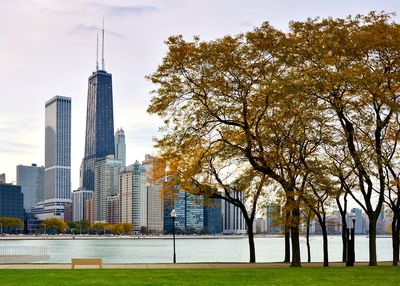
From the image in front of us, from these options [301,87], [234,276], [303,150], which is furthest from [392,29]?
[234,276]

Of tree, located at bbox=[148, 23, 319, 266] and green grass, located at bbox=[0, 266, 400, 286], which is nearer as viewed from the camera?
green grass, located at bbox=[0, 266, 400, 286]

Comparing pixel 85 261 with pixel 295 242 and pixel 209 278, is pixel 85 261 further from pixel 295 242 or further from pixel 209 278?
pixel 295 242

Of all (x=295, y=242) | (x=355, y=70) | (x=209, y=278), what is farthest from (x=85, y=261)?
(x=355, y=70)

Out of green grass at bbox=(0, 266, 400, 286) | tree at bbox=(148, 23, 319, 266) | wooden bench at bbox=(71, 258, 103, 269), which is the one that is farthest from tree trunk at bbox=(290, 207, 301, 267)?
wooden bench at bbox=(71, 258, 103, 269)

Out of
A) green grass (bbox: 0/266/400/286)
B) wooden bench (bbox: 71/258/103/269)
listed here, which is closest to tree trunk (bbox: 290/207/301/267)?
green grass (bbox: 0/266/400/286)

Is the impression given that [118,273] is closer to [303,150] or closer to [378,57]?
[303,150]

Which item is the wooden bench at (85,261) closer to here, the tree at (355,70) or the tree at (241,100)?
the tree at (241,100)

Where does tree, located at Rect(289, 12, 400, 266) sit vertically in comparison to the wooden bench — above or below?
above

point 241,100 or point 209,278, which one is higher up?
point 241,100

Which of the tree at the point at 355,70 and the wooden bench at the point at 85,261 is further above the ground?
the tree at the point at 355,70

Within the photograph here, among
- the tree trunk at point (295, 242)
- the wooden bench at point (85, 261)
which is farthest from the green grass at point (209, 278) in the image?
the tree trunk at point (295, 242)

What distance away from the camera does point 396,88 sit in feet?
116

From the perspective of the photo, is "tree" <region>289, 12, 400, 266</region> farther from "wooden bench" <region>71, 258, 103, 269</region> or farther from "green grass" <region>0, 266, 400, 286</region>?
"wooden bench" <region>71, 258, 103, 269</region>

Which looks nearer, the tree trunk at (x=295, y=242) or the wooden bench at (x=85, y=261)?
the wooden bench at (x=85, y=261)
